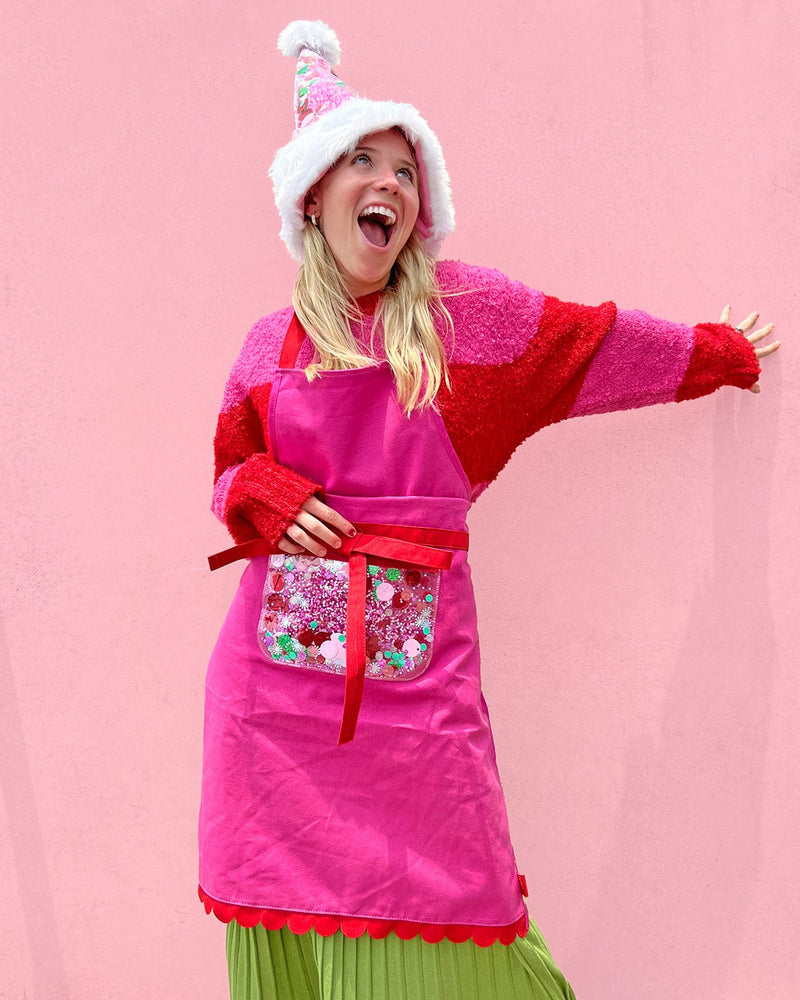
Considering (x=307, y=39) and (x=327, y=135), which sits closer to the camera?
(x=327, y=135)

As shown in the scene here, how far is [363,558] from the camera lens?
1.27m

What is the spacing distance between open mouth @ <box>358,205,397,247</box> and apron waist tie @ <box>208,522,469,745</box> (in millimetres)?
361

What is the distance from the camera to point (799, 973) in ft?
5.27

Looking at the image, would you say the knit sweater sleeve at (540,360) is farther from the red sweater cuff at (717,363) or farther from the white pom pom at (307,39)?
the white pom pom at (307,39)

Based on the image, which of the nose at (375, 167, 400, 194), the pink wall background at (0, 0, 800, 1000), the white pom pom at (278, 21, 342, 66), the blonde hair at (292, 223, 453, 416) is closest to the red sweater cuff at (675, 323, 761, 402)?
the pink wall background at (0, 0, 800, 1000)

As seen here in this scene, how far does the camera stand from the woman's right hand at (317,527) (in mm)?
1270

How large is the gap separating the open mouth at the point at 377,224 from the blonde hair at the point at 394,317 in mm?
47

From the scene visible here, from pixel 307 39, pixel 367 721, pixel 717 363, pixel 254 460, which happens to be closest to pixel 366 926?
pixel 367 721

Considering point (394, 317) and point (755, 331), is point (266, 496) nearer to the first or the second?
point (394, 317)

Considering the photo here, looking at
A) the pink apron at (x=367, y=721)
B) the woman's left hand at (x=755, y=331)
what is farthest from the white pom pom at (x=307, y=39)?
the woman's left hand at (x=755, y=331)

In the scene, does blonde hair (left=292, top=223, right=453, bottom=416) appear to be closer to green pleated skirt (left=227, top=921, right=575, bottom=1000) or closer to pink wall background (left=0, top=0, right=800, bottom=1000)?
pink wall background (left=0, top=0, right=800, bottom=1000)

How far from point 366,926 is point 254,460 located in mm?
591

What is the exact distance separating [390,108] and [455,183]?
1.25ft

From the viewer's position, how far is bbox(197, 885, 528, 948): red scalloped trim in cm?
125
